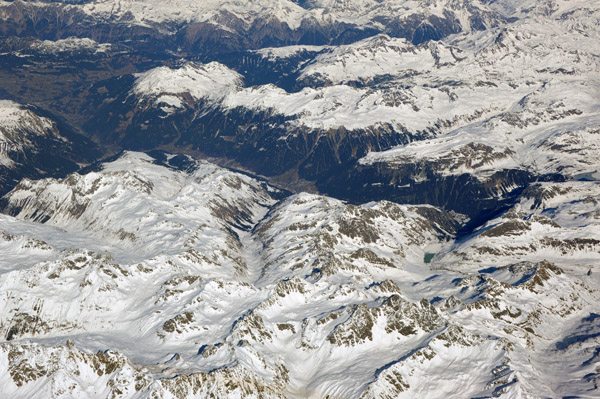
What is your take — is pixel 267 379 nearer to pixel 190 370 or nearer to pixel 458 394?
pixel 190 370

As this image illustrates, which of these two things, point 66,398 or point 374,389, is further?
point 374,389

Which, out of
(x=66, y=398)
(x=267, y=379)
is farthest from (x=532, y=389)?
(x=66, y=398)

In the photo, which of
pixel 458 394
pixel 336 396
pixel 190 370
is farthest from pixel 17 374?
pixel 458 394

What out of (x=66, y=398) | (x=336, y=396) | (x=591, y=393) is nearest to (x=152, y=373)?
(x=66, y=398)

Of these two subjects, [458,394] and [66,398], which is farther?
[458,394]

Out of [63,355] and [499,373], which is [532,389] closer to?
[499,373]

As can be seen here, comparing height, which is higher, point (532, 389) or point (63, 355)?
point (63, 355)

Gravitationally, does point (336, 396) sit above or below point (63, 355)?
below

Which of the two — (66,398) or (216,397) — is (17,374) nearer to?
(66,398)
